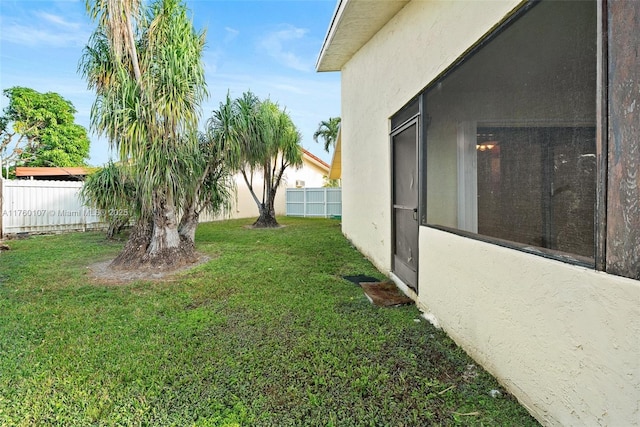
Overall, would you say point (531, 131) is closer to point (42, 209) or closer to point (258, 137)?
point (258, 137)

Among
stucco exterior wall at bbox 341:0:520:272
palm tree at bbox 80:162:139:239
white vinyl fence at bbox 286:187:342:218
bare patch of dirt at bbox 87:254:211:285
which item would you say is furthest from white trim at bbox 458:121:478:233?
white vinyl fence at bbox 286:187:342:218

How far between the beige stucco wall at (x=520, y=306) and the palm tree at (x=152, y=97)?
3511 mm

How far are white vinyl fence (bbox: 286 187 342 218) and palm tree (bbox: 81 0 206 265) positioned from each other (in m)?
12.1

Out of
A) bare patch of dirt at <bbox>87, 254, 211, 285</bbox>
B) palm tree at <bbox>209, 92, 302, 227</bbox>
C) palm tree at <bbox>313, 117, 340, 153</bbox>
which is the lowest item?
bare patch of dirt at <bbox>87, 254, 211, 285</bbox>

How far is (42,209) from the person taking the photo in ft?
31.1

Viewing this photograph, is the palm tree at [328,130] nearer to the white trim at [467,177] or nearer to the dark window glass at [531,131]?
the dark window glass at [531,131]

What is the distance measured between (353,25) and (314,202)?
1296 centimetres

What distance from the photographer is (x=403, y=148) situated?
167 inches

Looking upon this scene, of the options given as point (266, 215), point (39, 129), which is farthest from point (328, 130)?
point (39, 129)

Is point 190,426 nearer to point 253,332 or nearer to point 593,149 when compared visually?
point 253,332

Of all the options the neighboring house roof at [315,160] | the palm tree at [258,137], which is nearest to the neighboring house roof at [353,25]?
the palm tree at [258,137]

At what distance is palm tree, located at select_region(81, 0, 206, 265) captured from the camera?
4.95 meters

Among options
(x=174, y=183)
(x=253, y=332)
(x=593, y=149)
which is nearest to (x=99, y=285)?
(x=174, y=183)

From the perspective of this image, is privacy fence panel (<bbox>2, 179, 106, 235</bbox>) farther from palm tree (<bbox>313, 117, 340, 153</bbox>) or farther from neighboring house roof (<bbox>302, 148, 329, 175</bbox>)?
palm tree (<bbox>313, 117, 340, 153</bbox>)
